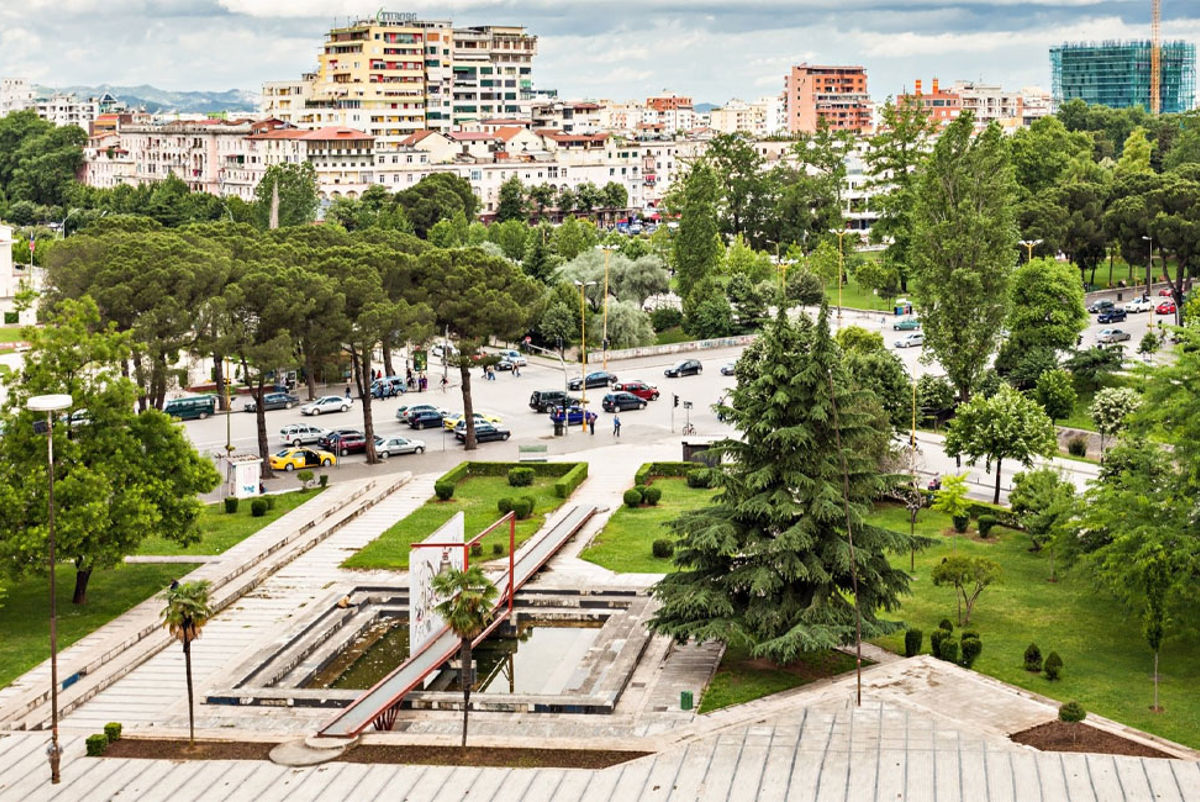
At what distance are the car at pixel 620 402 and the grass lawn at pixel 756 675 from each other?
33.1 meters

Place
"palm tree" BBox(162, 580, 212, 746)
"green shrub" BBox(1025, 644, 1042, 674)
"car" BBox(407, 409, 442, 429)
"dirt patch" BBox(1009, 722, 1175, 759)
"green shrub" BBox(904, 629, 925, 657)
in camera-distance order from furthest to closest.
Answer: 1. "car" BBox(407, 409, 442, 429)
2. "green shrub" BBox(904, 629, 925, 657)
3. "green shrub" BBox(1025, 644, 1042, 674)
4. "palm tree" BBox(162, 580, 212, 746)
5. "dirt patch" BBox(1009, 722, 1175, 759)

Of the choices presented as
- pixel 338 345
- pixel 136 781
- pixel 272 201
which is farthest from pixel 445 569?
pixel 272 201

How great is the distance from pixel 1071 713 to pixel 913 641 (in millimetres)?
5217

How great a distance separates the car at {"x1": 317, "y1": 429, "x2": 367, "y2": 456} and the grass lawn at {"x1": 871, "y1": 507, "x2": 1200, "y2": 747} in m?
24.1

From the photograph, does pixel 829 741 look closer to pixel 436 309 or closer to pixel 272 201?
pixel 436 309

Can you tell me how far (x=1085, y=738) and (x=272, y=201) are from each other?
95.9 metres

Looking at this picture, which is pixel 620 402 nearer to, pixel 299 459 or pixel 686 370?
pixel 686 370

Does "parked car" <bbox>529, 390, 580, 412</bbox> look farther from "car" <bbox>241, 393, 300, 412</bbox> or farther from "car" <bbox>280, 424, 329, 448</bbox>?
"car" <bbox>280, 424, 329, 448</bbox>

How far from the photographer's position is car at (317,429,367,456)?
200 feet

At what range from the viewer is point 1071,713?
102ft

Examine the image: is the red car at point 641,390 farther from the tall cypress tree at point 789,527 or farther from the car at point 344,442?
the tall cypress tree at point 789,527

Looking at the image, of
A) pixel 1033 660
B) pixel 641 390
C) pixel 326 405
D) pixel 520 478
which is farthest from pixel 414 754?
pixel 641 390

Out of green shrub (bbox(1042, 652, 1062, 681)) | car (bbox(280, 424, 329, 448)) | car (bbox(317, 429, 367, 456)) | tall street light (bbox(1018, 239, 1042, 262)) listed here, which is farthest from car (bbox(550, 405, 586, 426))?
green shrub (bbox(1042, 652, 1062, 681))

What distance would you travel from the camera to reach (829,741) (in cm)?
3084
